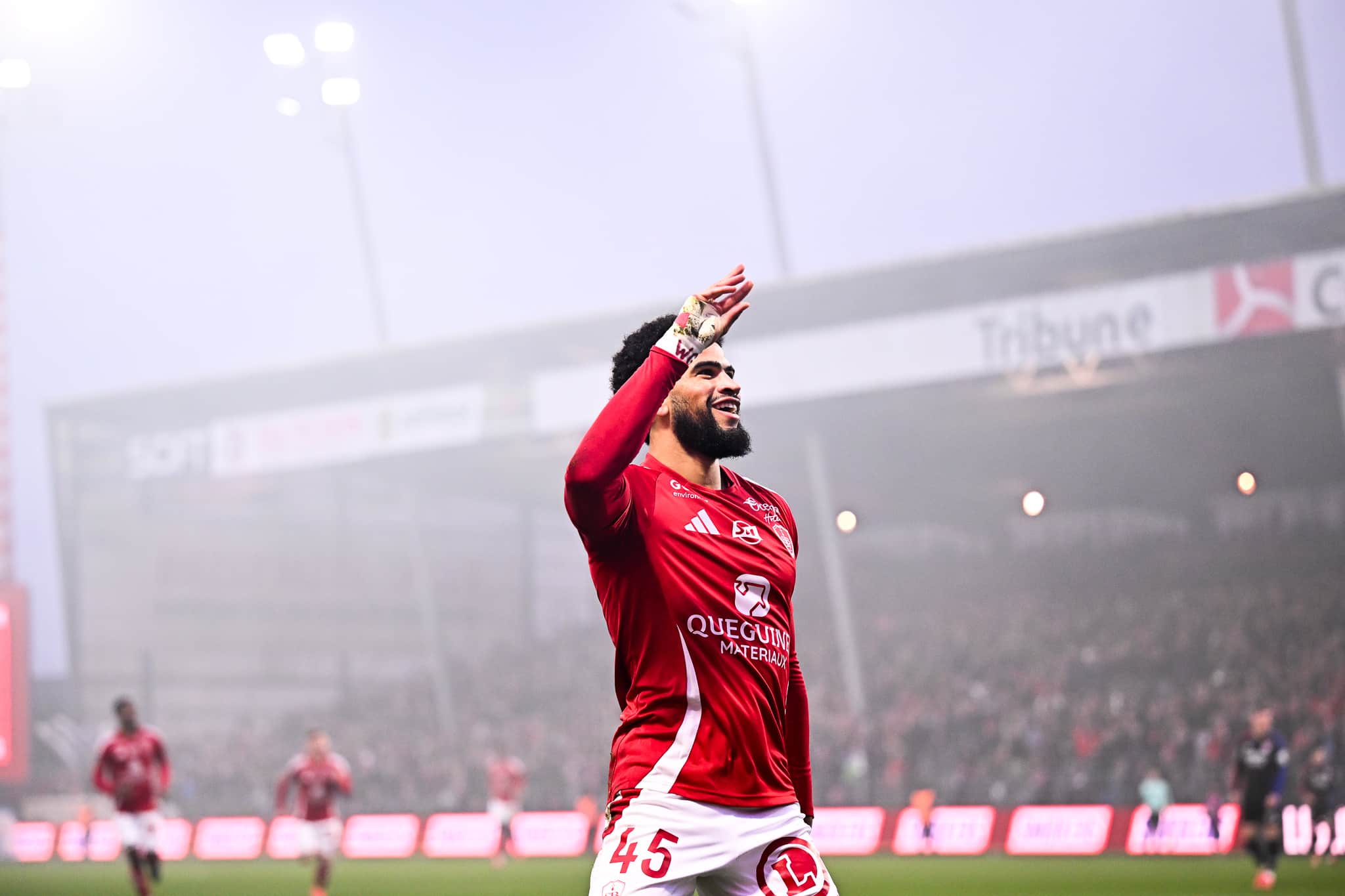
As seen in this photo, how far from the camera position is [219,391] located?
35.6 m

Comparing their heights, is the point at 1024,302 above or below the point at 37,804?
above

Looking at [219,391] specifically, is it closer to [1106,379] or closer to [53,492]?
[53,492]

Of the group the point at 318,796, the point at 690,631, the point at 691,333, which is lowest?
the point at 318,796

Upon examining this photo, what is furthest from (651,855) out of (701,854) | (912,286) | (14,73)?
(14,73)

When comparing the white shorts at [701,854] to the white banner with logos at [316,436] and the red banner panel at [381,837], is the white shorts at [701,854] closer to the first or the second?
the red banner panel at [381,837]

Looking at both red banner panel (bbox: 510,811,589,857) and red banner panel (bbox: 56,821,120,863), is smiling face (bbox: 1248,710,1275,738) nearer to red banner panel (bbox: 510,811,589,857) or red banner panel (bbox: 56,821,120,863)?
red banner panel (bbox: 510,811,589,857)

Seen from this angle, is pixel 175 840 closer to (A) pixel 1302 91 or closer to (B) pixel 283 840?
(B) pixel 283 840

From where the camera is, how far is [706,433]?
14.6 feet

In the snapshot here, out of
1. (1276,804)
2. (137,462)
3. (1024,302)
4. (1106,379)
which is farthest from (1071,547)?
(137,462)

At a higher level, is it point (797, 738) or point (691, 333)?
point (691, 333)

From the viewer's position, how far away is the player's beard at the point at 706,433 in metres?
4.43

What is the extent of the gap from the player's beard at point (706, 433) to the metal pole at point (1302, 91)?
22.4 m

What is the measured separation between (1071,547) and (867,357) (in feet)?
41.1

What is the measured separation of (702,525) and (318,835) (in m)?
15.2
